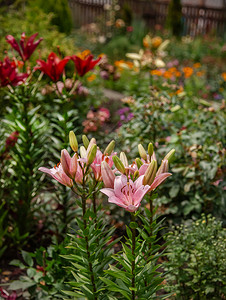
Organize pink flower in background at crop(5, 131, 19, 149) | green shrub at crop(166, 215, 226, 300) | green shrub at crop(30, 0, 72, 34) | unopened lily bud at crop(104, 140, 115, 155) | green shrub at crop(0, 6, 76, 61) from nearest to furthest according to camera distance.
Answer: unopened lily bud at crop(104, 140, 115, 155)
green shrub at crop(166, 215, 226, 300)
pink flower in background at crop(5, 131, 19, 149)
green shrub at crop(0, 6, 76, 61)
green shrub at crop(30, 0, 72, 34)

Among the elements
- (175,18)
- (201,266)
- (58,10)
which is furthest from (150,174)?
(175,18)

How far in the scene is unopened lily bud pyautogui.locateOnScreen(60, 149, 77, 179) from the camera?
131cm

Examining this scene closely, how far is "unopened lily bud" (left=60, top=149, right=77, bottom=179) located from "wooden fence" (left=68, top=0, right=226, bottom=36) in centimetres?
1218

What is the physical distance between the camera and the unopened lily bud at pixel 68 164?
131 centimetres

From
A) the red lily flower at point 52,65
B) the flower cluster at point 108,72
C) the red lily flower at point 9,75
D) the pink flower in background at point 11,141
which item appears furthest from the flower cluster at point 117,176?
the flower cluster at point 108,72

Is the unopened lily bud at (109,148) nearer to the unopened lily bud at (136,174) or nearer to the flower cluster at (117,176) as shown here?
the flower cluster at (117,176)

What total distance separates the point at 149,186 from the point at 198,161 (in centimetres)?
→ 164

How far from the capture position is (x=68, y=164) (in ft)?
4.32

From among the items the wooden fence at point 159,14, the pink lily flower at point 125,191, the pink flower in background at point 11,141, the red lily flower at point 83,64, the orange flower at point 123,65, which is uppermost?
the red lily flower at point 83,64

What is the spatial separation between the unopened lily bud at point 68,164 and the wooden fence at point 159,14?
12.2 metres

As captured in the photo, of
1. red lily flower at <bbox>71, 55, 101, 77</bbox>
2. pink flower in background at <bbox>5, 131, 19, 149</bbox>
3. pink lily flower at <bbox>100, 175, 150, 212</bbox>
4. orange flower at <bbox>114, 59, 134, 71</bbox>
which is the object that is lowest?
orange flower at <bbox>114, 59, 134, 71</bbox>

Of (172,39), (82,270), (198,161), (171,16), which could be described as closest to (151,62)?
(198,161)

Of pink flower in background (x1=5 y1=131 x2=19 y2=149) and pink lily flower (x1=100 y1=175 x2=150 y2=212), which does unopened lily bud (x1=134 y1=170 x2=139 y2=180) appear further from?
pink flower in background (x1=5 y1=131 x2=19 y2=149)

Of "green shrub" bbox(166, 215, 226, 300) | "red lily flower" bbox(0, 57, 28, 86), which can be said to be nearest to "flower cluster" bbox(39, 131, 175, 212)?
"green shrub" bbox(166, 215, 226, 300)
